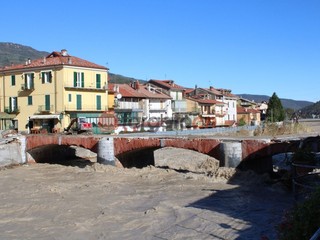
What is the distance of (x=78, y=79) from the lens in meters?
61.2

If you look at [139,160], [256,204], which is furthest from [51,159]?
[256,204]

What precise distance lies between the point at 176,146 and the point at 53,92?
33852mm

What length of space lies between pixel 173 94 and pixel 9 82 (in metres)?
35.7

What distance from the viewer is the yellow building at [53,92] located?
59625 millimetres

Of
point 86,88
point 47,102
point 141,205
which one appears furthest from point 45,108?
point 141,205

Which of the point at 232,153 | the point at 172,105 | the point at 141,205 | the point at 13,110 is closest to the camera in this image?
the point at 141,205

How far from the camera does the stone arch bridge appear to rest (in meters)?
26.4

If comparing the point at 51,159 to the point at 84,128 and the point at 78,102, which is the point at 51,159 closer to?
the point at 84,128

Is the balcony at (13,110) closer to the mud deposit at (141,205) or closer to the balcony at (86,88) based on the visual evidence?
the balcony at (86,88)

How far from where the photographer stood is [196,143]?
29219 millimetres

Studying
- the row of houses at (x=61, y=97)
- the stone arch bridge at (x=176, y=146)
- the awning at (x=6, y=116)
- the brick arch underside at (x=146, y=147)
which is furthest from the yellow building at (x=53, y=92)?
the brick arch underside at (x=146, y=147)

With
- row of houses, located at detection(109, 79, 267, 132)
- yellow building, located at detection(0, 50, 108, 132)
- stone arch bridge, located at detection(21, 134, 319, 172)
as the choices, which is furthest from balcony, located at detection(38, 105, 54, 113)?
stone arch bridge, located at detection(21, 134, 319, 172)

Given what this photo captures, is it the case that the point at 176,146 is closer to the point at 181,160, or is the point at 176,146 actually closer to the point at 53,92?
the point at 181,160

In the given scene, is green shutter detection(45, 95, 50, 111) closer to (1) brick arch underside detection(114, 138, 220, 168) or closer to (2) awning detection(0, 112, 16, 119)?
(2) awning detection(0, 112, 16, 119)
